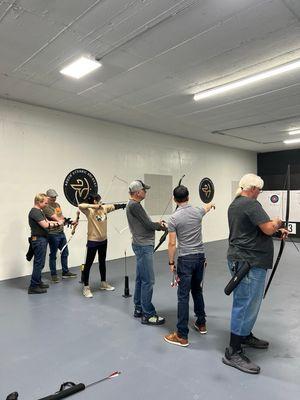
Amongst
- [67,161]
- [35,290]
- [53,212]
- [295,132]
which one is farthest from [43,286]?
[295,132]

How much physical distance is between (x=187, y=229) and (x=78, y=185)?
359 cm

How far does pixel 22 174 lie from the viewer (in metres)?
5.03

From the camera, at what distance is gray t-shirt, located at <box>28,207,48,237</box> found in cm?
410

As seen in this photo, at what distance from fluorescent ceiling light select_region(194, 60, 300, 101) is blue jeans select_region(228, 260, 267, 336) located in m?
2.63

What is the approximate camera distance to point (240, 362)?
2279 mm

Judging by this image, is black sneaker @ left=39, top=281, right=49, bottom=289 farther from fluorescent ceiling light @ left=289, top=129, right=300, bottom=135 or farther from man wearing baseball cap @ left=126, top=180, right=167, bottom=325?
fluorescent ceiling light @ left=289, top=129, right=300, bottom=135

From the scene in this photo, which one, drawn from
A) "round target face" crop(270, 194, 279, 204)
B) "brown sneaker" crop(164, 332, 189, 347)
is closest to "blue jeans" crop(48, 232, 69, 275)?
"brown sneaker" crop(164, 332, 189, 347)

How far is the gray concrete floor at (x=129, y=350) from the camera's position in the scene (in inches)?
80.5

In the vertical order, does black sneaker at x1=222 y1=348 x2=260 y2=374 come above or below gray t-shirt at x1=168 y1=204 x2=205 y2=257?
below

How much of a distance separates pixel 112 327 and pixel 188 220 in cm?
136

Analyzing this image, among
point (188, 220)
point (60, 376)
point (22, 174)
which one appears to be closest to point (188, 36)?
point (188, 220)

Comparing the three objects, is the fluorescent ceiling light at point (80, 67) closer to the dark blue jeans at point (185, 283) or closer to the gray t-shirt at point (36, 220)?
the gray t-shirt at point (36, 220)

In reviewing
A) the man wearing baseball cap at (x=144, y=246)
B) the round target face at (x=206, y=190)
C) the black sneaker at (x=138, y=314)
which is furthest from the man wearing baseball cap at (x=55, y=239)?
the round target face at (x=206, y=190)

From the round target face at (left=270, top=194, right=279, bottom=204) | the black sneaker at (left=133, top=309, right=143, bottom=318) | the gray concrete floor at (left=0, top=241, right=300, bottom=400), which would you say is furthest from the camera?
the round target face at (left=270, top=194, right=279, bottom=204)
